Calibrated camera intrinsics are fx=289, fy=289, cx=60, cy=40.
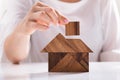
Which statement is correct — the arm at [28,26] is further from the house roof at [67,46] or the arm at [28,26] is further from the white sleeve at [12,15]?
the white sleeve at [12,15]

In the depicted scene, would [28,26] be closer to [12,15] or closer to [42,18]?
[42,18]

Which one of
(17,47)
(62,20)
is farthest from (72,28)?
(17,47)

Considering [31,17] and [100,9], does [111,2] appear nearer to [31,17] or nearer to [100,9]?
[100,9]

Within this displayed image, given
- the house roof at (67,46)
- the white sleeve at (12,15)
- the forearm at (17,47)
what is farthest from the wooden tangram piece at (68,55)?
the white sleeve at (12,15)

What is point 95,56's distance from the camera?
128 centimetres

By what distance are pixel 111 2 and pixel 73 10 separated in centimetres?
20

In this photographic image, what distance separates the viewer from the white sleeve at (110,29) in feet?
4.20

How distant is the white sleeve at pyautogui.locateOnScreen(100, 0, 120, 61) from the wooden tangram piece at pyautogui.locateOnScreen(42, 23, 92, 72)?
21.8 inches

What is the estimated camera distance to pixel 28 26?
802 millimetres

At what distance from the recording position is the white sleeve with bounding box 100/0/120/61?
1281 mm

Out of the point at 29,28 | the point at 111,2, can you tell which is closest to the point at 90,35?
the point at 111,2

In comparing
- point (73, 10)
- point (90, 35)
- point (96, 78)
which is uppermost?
point (73, 10)

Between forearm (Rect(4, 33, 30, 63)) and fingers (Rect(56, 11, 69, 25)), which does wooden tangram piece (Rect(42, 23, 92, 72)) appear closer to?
fingers (Rect(56, 11, 69, 25))

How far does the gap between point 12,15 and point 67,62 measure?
1.93 ft
